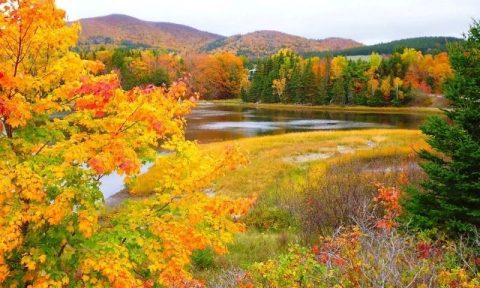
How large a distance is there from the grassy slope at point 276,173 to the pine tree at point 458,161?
3019mm

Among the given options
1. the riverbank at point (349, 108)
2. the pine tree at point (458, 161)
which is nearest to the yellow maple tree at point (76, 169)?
the pine tree at point (458, 161)

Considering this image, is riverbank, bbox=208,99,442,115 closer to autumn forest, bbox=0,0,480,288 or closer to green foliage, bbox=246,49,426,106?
green foliage, bbox=246,49,426,106

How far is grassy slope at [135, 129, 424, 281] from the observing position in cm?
A: 1614

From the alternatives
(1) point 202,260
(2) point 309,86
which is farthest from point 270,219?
(2) point 309,86

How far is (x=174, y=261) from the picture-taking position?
340 inches

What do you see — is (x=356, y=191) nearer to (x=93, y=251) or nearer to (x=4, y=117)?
(x=93, y=251)

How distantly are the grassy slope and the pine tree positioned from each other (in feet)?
9.90

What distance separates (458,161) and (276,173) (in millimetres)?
18460

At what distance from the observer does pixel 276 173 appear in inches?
1214

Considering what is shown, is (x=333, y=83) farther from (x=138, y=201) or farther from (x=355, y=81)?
(x=138, y=201)

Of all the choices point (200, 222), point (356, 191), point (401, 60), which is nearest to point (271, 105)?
point (401, 60)

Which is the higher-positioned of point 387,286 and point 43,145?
point 43,145

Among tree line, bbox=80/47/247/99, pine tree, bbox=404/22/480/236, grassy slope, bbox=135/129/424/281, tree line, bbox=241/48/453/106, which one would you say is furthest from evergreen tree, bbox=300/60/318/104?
pine tree, bbox=404/22/480/236

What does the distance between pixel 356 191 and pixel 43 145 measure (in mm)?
11683
